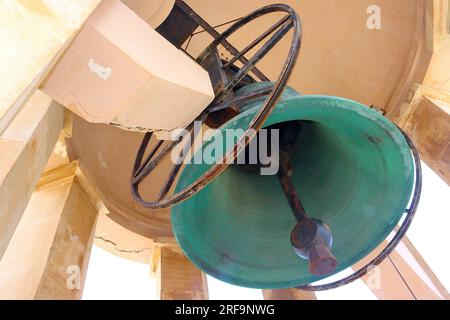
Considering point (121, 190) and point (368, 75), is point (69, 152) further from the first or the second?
point (368, 75)

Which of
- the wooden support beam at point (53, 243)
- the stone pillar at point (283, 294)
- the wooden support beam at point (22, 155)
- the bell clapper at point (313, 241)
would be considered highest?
the bell clapper at point (313, 241)

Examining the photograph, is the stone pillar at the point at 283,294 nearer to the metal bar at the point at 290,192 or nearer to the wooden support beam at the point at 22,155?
the metal bar at the point at 290,192

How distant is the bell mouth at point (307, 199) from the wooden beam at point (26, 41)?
578mm

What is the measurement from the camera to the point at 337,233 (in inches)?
66.6

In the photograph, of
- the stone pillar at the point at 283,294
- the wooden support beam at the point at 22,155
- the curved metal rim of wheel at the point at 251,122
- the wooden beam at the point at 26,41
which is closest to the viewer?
the wooden beam at the point at 26,41

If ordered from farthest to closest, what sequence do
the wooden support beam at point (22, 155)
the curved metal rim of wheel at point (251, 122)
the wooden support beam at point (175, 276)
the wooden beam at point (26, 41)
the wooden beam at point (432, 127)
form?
the wooden support beam at point (175, 276) → the wooden beam at point (432, 127) → the wooden support beam at point (22, 155) → the curved metal rim of wheel at point (251, 122) → the wooden beam at point (26, 41)

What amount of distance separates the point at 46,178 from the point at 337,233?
1913 millimetres

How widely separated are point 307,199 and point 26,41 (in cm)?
137

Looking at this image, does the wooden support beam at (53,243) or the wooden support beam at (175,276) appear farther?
the wooden support beam at (175,276)

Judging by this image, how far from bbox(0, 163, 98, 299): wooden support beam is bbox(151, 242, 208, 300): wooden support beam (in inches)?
29.6

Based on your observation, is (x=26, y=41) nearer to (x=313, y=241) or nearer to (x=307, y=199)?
(x=313, y=241)

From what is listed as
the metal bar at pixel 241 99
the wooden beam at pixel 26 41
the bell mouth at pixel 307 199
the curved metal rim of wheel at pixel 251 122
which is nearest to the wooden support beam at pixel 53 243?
the curved metal rim of wheel at pixel 251 122

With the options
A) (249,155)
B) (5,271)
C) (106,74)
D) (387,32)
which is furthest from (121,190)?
(387,32)

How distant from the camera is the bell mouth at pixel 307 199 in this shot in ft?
4.72
